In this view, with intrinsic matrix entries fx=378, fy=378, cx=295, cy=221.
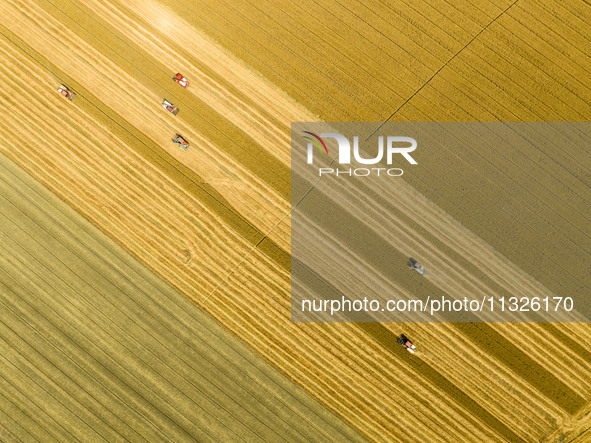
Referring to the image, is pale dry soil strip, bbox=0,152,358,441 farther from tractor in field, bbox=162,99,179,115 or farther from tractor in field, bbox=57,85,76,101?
tractor in field, bbox=162,99,179,115

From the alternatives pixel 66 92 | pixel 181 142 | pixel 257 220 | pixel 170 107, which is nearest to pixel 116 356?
pixel 257 220

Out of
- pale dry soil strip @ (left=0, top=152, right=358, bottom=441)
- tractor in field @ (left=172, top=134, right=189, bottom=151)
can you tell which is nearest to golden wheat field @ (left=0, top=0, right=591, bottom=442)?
pale dry soil strip @ (left=0, top=152, right=358, bottom=441)

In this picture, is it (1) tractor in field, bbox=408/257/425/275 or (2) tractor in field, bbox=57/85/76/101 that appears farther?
(2) tractor in field, bbox=57/85/76/101

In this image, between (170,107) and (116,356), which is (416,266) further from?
(116,356)

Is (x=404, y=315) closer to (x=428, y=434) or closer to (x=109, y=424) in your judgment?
(x=428, y=434)

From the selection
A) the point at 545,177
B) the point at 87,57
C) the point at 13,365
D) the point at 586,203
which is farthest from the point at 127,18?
the point at 586,203

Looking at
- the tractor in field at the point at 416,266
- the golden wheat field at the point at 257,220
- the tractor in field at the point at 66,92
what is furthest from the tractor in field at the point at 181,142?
the tractor in field at the point at 416,266
